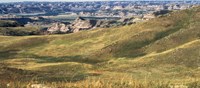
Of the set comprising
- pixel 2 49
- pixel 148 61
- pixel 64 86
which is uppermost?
pixel 64 86

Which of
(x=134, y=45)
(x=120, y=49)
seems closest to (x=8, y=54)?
(x=120, y=49)

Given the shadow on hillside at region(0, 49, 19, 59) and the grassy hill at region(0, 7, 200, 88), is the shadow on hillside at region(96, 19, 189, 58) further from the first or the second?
the shadow on hillside at region(0, 49, 19, 59)

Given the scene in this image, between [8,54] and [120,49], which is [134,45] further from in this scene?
[8,54]

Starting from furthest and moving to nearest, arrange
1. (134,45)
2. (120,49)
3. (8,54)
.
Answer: (8,54), (134,45), (120,49)

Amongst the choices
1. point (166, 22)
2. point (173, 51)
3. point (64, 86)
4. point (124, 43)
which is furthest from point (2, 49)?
point (64, 86)

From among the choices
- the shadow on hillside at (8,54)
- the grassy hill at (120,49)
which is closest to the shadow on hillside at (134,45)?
the grassy hill at (120,49)

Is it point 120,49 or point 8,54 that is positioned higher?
point 120,49

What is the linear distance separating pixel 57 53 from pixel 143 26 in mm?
21085

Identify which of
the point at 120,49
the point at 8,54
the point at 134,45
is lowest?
the point at 8,54

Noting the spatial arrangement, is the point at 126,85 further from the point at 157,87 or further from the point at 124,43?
the point at 124,43

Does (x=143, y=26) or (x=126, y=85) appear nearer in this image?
(x=126, y=85)

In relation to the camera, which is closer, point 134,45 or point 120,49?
point 120,49

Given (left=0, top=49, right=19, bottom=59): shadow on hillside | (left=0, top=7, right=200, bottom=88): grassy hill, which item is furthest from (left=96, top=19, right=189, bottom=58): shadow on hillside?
(left=0, top=49, right=19, bottom=59): shadow on hillside

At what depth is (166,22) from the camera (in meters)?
98.4
